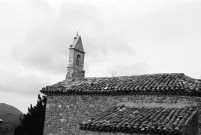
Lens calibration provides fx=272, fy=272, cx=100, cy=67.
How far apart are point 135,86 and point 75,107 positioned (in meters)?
3.64

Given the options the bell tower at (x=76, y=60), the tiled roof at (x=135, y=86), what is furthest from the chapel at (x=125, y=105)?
the bell tower at (x=76, y=60)

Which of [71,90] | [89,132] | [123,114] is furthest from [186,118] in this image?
[71,90]

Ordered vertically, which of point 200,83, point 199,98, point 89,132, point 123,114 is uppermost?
point 200,83

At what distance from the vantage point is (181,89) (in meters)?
12.3

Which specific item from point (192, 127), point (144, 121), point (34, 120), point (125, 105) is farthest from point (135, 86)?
point (34, 120)

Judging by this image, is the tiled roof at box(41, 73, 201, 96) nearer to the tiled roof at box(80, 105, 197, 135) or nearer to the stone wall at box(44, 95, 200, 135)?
the stone wall at box(44, 95, 200, 135)

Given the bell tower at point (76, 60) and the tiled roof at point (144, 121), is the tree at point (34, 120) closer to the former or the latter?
the bell tower at point (76, 60)

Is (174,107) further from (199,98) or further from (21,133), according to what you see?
(21,133)

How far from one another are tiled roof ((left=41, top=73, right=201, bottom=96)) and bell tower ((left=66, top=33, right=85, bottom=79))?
1141mm

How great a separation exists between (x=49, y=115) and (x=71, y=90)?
2.03 m

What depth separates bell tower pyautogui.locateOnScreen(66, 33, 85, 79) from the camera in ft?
59.8

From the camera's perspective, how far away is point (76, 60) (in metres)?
18.8

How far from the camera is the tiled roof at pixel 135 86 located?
1262 cm

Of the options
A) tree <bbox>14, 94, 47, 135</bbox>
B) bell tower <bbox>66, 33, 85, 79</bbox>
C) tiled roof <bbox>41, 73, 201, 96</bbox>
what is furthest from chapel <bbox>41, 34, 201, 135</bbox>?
tree <bbox>14, 94, 47, 135</bbox>
